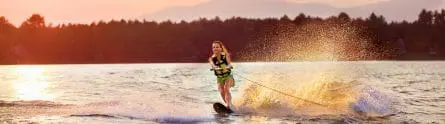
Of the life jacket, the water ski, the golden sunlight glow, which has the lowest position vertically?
the water ski

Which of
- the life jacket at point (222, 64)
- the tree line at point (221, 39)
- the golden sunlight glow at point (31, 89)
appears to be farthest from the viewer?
the tree line at point (221, 39)

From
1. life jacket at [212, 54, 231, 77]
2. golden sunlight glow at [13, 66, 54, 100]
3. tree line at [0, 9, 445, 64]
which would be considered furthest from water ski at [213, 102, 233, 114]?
tree line at [0, 9, 445, 64]

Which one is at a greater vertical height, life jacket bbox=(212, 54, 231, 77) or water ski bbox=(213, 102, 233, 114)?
life jacket bbox=(212, 54, 231, 77)

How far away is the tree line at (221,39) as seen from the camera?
13175 cm

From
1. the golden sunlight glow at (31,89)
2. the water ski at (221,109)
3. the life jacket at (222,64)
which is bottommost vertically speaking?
the water ski at (221,109)

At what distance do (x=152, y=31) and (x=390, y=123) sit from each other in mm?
133008

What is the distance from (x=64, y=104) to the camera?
64.1 feet

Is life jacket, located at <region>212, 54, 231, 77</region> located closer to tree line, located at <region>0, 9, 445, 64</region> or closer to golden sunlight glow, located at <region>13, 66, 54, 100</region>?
golden sunlight glow, located at <region>13, 66, 54, 100</region>

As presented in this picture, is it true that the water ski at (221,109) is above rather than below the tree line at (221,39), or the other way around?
below

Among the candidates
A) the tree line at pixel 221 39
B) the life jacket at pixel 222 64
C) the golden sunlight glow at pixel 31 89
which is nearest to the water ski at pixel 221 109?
the life jacket at pixel 222 64

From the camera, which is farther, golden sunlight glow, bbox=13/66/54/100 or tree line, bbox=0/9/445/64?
tree line, bbox=0/9/445/64

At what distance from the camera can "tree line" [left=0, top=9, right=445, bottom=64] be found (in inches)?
5187

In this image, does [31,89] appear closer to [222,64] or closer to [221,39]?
[222,64]

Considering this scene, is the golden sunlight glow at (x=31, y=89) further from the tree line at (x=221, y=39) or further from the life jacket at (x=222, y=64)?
the tree line at (x=221, y=39)
